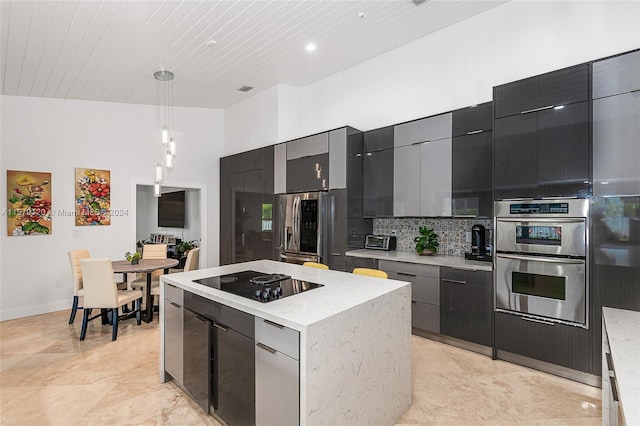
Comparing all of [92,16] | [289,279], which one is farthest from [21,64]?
[289,279]

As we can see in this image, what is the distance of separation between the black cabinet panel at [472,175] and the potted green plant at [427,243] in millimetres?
434

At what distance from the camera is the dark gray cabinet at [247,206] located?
5125mm

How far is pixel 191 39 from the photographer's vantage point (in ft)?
11.7

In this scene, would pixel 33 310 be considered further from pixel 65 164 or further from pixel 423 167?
pixel 423 167

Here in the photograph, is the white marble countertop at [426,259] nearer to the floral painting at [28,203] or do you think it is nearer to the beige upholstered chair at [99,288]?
the beige upholstered chair at [99,288]

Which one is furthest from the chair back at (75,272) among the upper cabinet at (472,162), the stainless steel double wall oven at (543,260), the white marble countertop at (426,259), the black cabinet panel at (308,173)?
the stainless steel double wall oven at (543,260)

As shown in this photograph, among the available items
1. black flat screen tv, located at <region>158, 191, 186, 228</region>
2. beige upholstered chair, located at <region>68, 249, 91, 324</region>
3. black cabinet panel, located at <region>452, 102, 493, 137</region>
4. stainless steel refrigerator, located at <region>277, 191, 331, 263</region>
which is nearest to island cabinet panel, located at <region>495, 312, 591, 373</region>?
black cabinet panel, located at <region>452, 102, 493, 137</region>

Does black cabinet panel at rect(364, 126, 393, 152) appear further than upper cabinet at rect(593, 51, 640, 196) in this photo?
Yes

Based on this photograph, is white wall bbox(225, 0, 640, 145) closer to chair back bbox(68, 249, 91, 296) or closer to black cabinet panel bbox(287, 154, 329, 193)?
black cabinet panel bbox(287, 154, 329, 193)

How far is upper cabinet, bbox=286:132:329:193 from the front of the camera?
171 inches

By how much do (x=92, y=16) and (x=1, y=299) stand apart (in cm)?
393

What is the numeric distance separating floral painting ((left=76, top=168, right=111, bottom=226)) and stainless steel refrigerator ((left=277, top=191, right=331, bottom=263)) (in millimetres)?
A: 2757

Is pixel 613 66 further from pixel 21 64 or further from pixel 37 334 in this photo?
pixel 37 334

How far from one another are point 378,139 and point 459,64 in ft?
3.98
